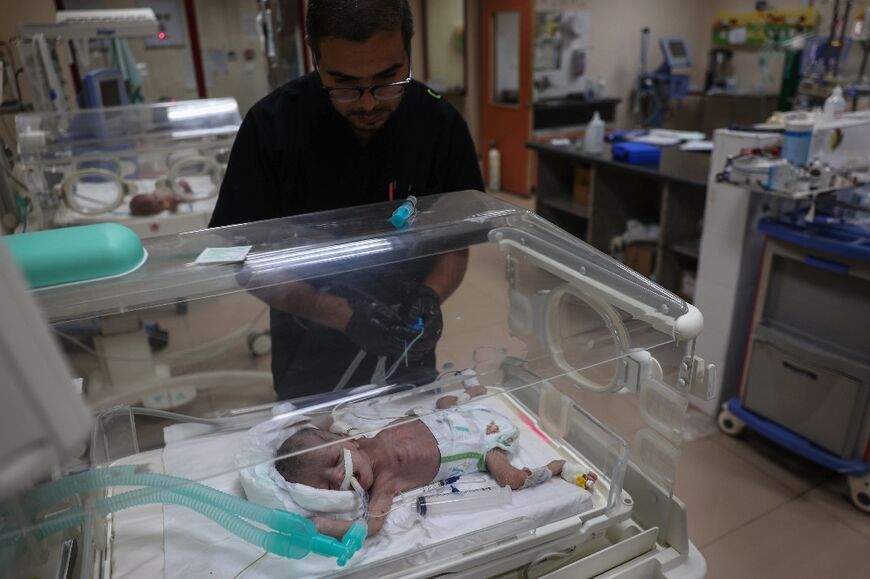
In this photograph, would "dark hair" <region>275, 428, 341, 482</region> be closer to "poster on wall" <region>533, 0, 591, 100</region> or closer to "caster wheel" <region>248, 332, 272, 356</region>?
"caster wheel" <region>248, 332, 272, 356</region>

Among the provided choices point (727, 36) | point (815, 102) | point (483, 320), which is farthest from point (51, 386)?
point (727, 36)

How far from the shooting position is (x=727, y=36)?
654cm

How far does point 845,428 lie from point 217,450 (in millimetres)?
1992

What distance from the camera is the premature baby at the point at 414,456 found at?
1.16m

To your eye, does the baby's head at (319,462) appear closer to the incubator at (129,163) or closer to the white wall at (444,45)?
the incubator at (129,163)

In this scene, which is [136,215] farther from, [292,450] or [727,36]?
[727,36]

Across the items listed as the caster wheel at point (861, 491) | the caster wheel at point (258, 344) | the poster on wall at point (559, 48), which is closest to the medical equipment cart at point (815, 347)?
the caster wheel at point (861, 491)

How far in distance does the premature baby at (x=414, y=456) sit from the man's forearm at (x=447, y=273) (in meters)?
0.28

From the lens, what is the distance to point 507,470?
1.23m

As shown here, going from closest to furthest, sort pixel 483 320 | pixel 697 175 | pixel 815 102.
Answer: pixel 483 320
pixel 697 175
pixel 815 102

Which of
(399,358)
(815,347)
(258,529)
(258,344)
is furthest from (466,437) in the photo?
(258,344)

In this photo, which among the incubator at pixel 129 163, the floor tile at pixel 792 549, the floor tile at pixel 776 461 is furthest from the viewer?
the incubator at pixel 129 163

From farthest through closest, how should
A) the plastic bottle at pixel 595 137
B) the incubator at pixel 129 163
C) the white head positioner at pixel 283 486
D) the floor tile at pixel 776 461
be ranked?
the plastic bottle at pixel 595 137
the incubator at pixel 129 163
the floor tile at pixel 776 461
the white head positioner at pixel 283 486

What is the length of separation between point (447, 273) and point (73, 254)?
0.76 m
